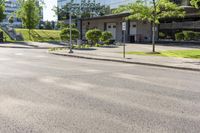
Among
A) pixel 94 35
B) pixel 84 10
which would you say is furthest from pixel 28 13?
pixel 84 10

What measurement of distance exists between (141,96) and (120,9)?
20685mm

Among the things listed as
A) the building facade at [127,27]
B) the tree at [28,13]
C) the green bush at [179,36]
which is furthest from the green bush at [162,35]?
the tree at [28,13]

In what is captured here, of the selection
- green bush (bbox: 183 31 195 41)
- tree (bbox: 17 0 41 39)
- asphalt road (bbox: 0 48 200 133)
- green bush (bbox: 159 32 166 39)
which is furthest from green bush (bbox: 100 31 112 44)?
asphalt road (bbox: 0 48 200 133)

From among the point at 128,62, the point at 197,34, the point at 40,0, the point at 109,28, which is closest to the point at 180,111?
the point at 128,62

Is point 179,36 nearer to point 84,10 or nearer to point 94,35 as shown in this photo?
point 94,35

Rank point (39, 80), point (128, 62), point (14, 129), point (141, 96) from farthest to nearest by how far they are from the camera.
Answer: point (128, 62), point (39, 80), point (141, 96), point (14, 129)

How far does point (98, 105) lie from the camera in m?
8.17

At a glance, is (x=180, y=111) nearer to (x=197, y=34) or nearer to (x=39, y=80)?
(x=39, y=80)

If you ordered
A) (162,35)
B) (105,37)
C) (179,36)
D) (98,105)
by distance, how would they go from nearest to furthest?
(98,105) < (179,36) < (105,37) < (162,35)

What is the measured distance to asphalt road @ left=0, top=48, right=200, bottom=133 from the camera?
6.30m

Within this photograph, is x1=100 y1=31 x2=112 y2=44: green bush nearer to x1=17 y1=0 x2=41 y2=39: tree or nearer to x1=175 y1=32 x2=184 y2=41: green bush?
x1=175 y1=32 x2=184 y2=41: green bush

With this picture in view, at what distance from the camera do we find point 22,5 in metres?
59.1

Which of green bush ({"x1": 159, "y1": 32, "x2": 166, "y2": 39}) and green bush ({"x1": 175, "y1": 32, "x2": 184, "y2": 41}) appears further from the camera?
green bush ({"x1": 159, "y1": 32, "x2": 166, "y2": 39})

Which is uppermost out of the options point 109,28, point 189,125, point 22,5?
point 22,5
